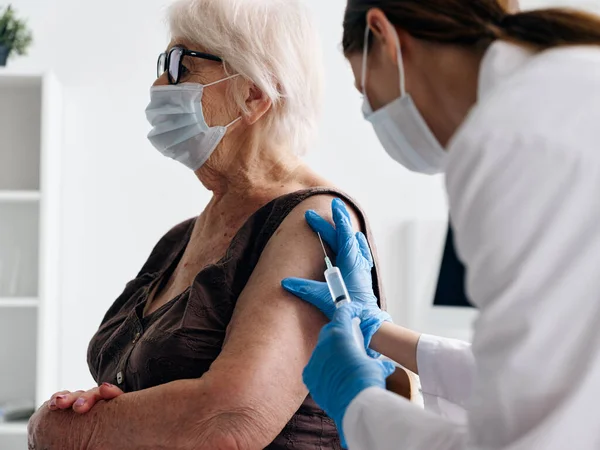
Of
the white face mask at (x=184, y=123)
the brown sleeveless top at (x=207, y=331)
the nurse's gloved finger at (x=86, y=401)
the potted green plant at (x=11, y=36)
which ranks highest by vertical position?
the potted green plant at (x=11, y=36)

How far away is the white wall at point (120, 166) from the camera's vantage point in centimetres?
319

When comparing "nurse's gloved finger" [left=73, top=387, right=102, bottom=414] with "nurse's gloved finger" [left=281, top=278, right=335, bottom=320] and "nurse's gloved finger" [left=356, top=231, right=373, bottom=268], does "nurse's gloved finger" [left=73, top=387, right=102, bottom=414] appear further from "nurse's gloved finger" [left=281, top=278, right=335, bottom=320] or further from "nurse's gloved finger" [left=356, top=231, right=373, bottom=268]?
"nurse's gloved finger" [left=356, top=231, right=373, bottom=268]

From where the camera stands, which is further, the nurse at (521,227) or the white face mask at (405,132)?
the white face mask at (405,132)

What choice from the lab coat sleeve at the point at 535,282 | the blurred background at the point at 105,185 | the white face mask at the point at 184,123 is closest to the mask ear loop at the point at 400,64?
the lab coat sleeve at the point at 535,282

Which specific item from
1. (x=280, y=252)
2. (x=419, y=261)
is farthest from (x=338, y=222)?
(x=419, y=261)

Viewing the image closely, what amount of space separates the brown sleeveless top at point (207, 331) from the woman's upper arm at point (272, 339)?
63 millimetres

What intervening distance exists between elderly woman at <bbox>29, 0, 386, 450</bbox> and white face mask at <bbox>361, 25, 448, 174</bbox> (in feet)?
1.08

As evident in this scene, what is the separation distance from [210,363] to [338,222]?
1.09 feet

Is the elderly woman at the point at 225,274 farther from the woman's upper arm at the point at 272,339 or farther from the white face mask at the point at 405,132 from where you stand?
the white face mask at the point at 405,132

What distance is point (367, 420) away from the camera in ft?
2.72

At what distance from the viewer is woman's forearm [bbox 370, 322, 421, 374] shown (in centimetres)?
129

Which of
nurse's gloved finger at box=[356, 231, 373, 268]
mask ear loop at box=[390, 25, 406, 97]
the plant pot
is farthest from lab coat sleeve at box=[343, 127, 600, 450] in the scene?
the plant pot

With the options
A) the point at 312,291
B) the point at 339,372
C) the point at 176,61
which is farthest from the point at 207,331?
the point at 176,61

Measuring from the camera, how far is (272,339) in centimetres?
123
